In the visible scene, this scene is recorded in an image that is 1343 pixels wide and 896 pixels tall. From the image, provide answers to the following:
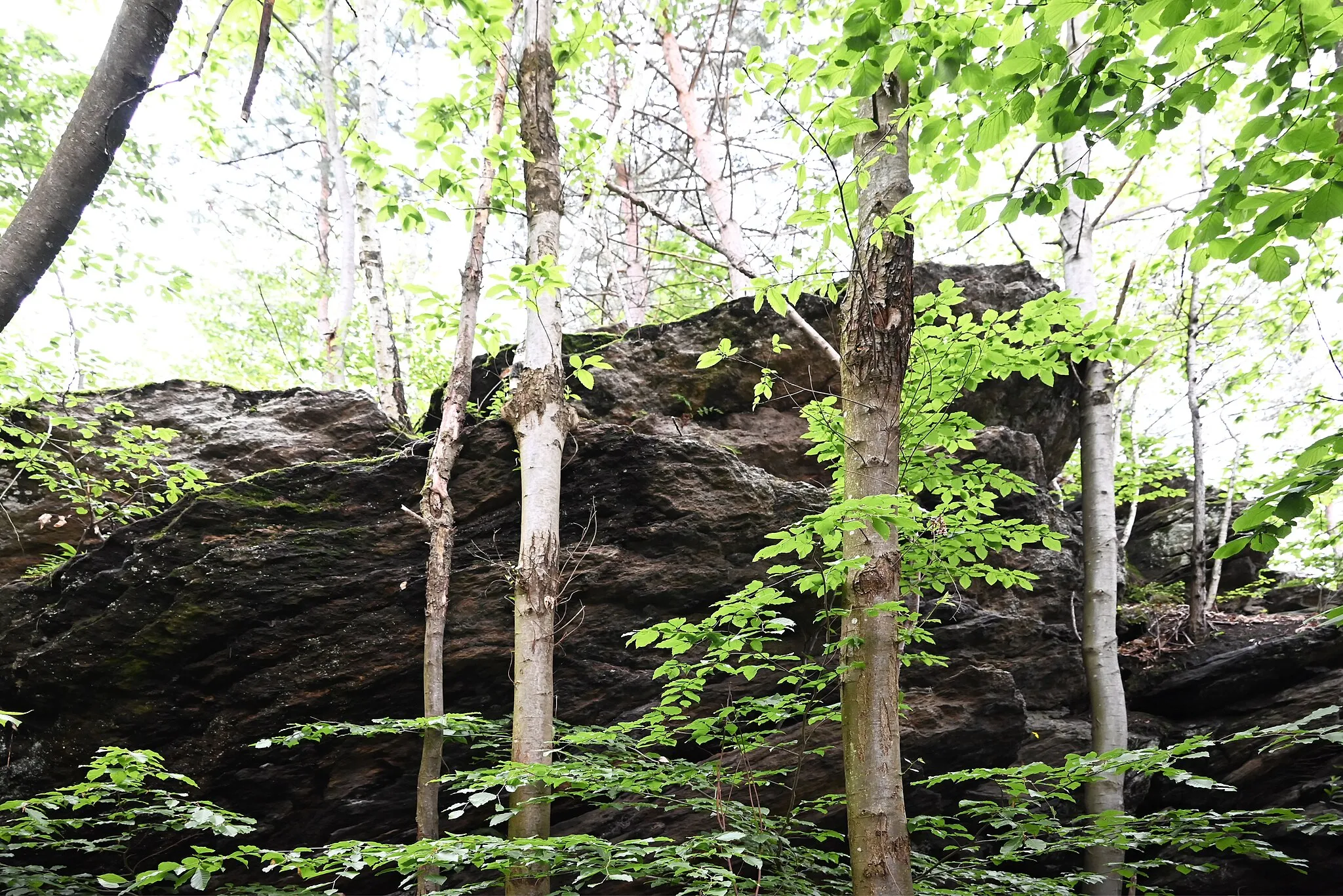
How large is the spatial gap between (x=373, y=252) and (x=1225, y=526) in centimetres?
976

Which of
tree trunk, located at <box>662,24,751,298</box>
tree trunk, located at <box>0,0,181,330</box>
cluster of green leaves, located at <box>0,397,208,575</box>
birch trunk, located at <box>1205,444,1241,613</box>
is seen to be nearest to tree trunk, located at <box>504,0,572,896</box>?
tree trunk, located at <box>0,0,181,330</box>

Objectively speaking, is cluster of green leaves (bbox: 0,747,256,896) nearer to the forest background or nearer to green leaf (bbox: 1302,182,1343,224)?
the forest background

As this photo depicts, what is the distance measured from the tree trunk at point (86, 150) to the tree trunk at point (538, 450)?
213 centimetres

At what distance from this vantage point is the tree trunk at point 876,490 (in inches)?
103

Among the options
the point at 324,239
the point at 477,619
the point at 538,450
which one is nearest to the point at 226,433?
the point at 477,619

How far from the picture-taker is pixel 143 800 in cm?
394

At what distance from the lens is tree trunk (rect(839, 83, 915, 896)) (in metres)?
2.61

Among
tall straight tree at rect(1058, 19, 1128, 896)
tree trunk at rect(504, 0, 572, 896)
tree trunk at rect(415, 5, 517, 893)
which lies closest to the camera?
tree trunk at rect(504, 0, 572, 896)

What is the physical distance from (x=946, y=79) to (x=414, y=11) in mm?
4310

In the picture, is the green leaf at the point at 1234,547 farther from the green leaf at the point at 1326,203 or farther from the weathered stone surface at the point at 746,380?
the weathered stone surface at the point at 746,380

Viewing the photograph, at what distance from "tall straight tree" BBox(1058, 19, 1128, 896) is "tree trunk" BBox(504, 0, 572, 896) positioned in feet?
14.0

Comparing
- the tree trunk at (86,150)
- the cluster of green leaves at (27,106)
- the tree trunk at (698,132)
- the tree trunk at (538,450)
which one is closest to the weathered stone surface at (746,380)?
the tree trunk at (538,450)

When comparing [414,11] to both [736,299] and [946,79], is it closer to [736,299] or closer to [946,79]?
[736,299]

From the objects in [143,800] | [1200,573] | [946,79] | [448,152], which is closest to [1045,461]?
[1200,573]
